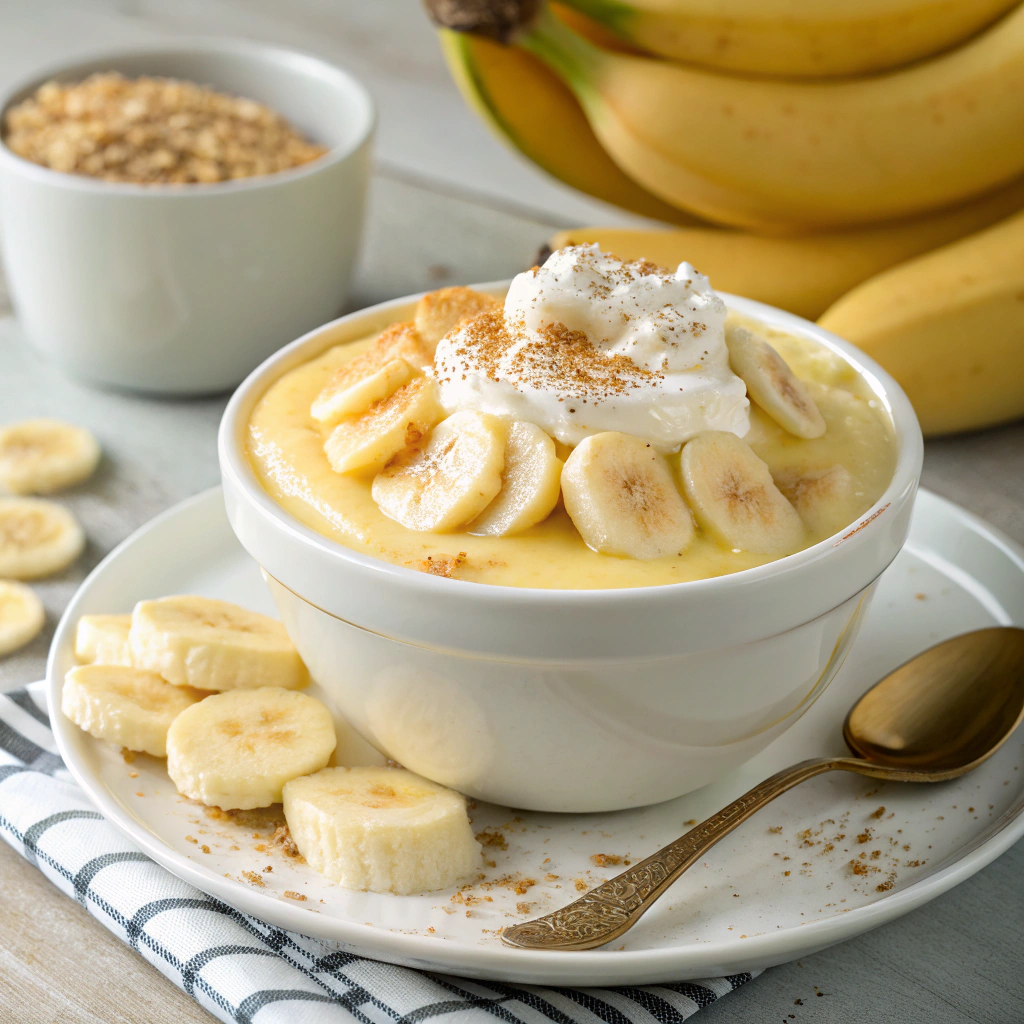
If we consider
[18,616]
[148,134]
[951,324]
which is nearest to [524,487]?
[18,616]

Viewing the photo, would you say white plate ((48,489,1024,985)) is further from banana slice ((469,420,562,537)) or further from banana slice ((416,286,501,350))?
banana slice ((416,286,501,350))

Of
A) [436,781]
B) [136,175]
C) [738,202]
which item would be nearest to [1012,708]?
[436,781]

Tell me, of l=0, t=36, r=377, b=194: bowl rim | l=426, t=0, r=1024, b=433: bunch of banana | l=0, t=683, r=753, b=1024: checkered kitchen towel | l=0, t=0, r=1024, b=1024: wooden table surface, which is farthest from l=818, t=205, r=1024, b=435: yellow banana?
l=0, t=683, r=753, b=1024: checkered kitchen towel

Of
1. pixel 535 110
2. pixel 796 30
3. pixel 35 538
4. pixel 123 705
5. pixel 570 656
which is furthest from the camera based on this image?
pixel 535 110

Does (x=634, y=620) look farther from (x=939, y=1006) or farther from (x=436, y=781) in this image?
(x=939, y=1006)

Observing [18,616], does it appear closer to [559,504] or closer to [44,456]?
[44,456]

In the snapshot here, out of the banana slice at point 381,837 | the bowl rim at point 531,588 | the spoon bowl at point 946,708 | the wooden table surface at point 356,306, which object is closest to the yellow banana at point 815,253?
the wooden table surface at point 356,306

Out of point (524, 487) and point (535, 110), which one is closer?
point (524, 487)
